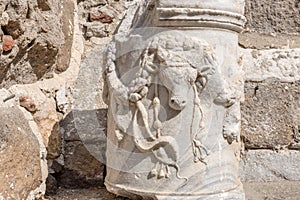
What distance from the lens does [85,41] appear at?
5.37 feet

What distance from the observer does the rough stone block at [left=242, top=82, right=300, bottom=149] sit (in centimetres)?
146

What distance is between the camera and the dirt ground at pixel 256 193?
128 cm

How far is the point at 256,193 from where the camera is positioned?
134 centimetres

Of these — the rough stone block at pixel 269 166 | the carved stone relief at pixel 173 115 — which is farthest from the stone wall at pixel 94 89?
the carved stone relief at pixel 173 115

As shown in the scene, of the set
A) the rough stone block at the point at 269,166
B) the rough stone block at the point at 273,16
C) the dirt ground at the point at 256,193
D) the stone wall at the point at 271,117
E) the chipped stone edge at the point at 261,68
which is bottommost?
the dirt ground at the point at 256,193

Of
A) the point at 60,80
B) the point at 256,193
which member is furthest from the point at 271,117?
the point at 60,80

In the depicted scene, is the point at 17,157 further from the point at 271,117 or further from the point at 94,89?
the point at 271,117

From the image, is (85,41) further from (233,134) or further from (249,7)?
(233,134)

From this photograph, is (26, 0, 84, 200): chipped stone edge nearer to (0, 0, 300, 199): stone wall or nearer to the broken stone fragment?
(0, 0, 300, 199): stone wall

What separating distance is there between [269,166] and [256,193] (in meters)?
0.16

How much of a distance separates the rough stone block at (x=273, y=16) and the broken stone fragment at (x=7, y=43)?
2.53 feet

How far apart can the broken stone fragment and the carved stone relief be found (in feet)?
0.87

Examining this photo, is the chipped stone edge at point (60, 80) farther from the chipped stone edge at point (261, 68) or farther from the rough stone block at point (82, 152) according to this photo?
the chipped stone edge at point (261, 68)

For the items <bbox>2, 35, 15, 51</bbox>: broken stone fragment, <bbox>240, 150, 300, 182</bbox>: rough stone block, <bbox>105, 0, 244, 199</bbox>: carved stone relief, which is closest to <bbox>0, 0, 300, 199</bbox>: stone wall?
<bbox>240, 150, 300, 182</bbox>: rough stone block
